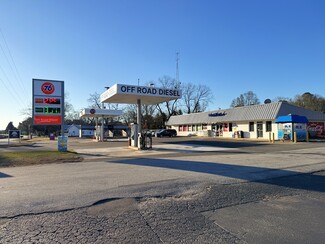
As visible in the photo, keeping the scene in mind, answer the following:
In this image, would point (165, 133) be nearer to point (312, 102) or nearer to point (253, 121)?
point (253, 121)

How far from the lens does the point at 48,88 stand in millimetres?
22891

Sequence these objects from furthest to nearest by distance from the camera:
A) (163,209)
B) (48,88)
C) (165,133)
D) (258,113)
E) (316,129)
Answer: (165,133)
(258,113)
(316,129)
(48,88)
(163,209)

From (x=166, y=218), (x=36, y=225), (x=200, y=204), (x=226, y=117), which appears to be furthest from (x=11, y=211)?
(x=226, y=117)

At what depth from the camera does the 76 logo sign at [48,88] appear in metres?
22.8

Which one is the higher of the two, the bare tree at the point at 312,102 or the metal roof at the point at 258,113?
the bare tree at the point at 312,102

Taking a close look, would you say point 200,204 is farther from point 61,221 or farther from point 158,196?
point 61,221

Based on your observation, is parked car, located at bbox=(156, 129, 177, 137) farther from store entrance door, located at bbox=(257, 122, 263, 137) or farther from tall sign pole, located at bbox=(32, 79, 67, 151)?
tall sign pole, located at bbox=(32, 79, 67, 151)

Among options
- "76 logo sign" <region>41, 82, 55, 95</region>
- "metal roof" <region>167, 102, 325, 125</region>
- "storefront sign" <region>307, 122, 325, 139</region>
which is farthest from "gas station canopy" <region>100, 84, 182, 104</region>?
"storefront sign" <region>307, 122, 325, 139</region>

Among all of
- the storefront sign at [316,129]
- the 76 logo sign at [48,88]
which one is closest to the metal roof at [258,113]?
the storefront sign at [316,129]

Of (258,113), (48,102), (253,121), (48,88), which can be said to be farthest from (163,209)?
(253,121)

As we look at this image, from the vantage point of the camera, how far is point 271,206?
6199 mm

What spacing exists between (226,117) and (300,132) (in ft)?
50.4

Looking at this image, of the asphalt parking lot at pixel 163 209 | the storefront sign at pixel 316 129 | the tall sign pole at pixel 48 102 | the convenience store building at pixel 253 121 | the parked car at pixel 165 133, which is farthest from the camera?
the parked car at pixel 165 133

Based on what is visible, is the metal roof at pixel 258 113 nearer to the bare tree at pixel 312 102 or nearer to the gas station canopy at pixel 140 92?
the gas station canopy at pixel 140 92
